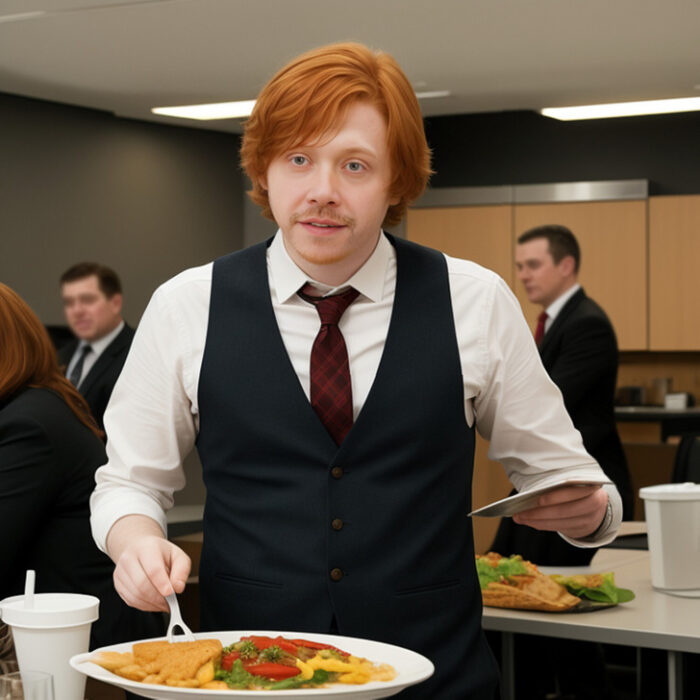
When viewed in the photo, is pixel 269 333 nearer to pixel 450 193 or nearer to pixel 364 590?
pixel 364 590

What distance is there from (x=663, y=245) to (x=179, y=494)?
11.4 ft

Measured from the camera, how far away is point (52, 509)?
Answer: 2.39 meters

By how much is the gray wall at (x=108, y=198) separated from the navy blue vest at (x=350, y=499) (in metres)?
5.38

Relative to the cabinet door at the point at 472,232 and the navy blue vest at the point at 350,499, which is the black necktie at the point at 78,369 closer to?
the cabinet door at the point at 472,232

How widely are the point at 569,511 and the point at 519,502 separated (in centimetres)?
15

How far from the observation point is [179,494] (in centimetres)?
731

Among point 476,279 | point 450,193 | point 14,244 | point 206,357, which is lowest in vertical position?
point 206,357

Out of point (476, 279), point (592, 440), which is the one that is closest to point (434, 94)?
point (592, 440)

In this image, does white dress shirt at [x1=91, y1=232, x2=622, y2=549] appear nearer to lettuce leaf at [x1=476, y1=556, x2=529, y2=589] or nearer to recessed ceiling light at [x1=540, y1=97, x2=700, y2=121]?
lettuce leaf at [x1=476, y1=556, x2=529, y2=589]

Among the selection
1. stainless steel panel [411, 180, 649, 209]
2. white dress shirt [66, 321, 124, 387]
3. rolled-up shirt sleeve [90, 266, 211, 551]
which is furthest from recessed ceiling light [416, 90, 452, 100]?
rolled-up shirt sleeve [90, 266, 211, 551]

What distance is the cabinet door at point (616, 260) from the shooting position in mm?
7621

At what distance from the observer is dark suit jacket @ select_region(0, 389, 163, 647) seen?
7.44ft

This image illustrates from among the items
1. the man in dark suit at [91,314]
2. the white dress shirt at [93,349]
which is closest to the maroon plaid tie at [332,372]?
the man in dark suit at [91,314]

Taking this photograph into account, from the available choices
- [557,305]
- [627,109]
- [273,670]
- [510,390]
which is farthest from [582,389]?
[627,109]
